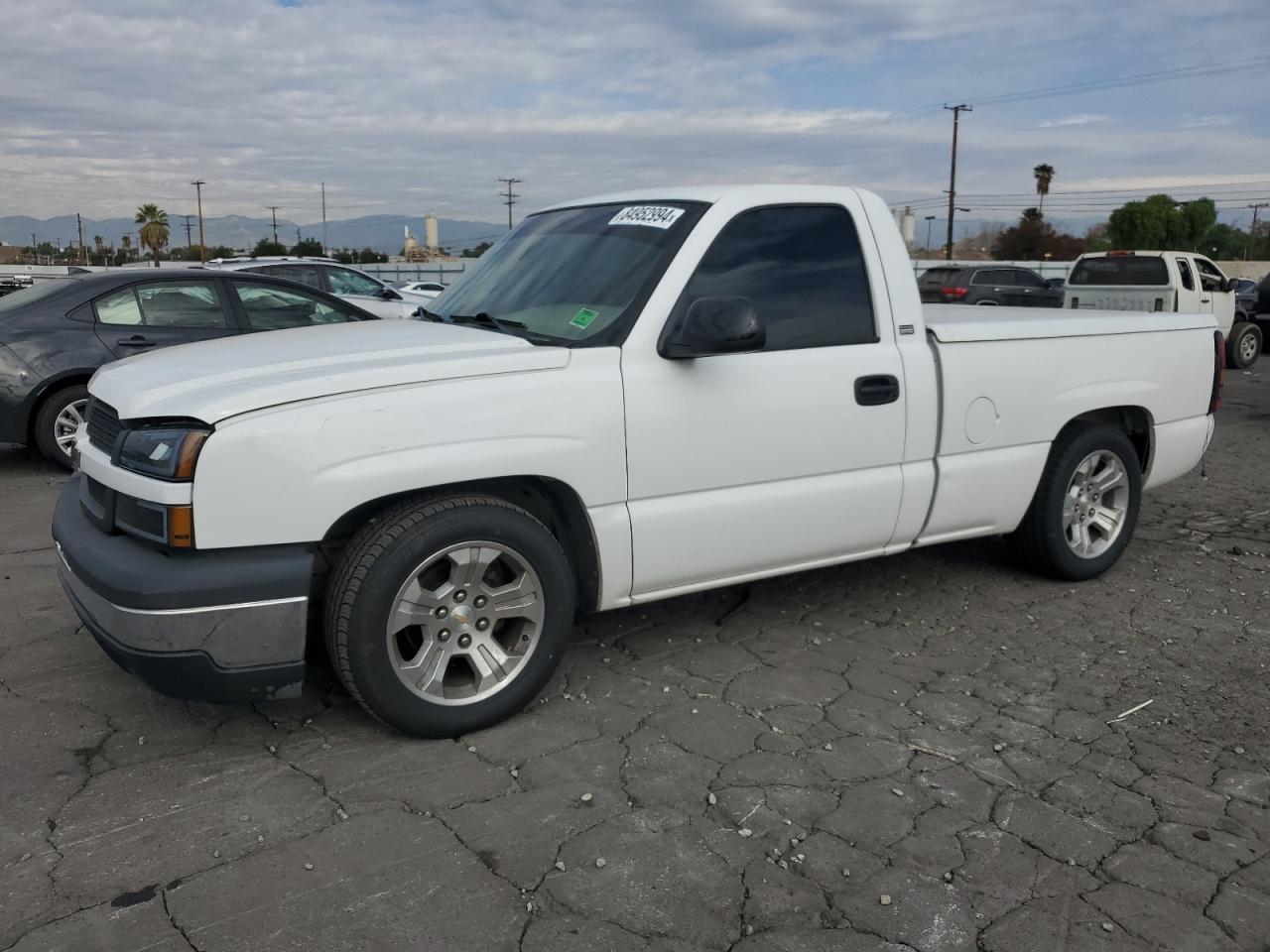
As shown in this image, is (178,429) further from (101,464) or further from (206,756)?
(206,756)

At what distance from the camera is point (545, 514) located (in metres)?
3.89

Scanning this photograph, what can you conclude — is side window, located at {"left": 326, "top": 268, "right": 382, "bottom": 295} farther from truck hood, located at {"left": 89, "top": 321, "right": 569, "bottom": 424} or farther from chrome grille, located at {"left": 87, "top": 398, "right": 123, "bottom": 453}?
chrome grille, located at {"left": 87, "top": 398, "right": 123, "bottom": 453}

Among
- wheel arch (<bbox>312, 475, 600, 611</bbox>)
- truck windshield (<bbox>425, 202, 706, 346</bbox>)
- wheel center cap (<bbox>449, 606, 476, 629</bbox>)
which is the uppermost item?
truck windshield (<bbox>425, 202, 706, 346</bbox>)

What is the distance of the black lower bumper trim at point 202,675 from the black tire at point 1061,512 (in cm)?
357

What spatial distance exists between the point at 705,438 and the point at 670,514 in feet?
1.01

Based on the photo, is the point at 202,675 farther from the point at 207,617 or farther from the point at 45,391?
the point at 45,391

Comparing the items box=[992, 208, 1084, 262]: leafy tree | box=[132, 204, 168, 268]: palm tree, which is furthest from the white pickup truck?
box=[132, 204, 168, 268]: palm tree

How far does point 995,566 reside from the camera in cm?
573

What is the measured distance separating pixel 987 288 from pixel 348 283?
14.9 meters

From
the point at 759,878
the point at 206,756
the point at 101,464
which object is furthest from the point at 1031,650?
the point at 101,464

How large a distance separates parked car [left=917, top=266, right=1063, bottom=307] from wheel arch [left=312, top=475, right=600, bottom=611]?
64.6 feet

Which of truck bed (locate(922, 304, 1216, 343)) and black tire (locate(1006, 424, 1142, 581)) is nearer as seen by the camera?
truck bed (locate(922, 304, 1216, 343))

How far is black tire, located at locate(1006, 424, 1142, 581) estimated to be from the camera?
5.12 metres

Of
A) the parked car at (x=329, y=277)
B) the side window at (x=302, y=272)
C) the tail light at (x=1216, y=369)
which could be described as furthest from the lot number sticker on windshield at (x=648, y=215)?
the side window at (x=302, y=272)
